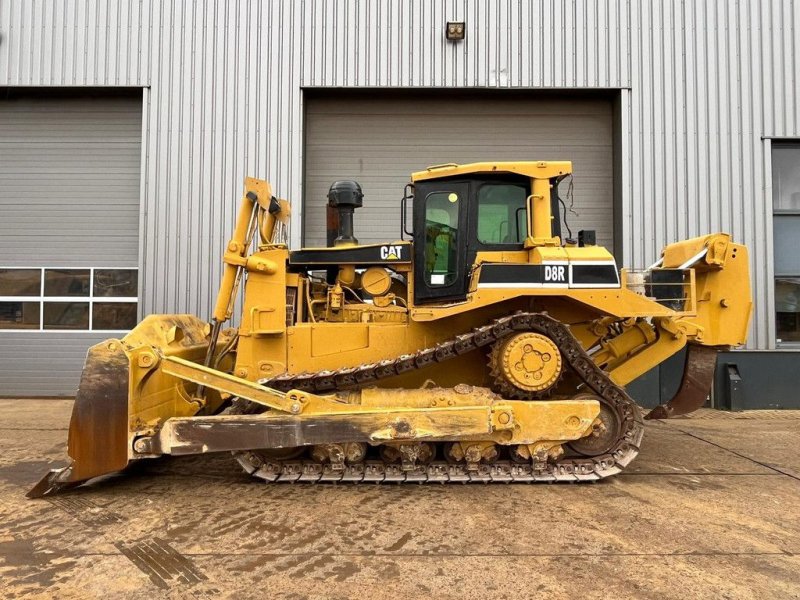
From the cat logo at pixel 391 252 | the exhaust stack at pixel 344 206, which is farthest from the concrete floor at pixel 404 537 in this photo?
the exhaust stack at pixel 344 206

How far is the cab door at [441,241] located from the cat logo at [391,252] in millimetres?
194

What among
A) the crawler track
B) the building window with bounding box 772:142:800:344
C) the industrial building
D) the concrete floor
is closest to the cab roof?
the crawler track

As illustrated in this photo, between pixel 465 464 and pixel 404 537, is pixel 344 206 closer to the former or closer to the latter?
pixel 465 464

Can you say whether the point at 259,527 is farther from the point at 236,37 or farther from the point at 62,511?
the point at 236,37

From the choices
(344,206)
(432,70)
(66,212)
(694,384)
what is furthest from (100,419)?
(432,70)

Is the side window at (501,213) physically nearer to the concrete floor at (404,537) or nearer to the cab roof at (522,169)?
the cab roof at (522,169)

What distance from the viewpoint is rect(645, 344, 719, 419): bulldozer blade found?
5227 mm

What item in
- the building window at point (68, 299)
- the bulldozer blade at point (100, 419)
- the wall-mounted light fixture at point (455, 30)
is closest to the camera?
the bulldozer blade at point (100, 419)

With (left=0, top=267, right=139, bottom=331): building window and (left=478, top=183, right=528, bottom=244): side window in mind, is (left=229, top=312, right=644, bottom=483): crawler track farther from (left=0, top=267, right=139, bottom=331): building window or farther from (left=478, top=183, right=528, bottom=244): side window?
(left=0, top=267, right=139, bottom=331): building window

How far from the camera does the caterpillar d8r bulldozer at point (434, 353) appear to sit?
4.27m

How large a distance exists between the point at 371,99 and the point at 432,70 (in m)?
1.34

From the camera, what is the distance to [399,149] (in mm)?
9969

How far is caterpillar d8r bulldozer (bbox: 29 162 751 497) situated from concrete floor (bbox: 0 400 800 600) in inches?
12.9

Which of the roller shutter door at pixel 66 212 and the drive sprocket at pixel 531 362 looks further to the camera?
Result: the roller shutter door at pixel 66 212
